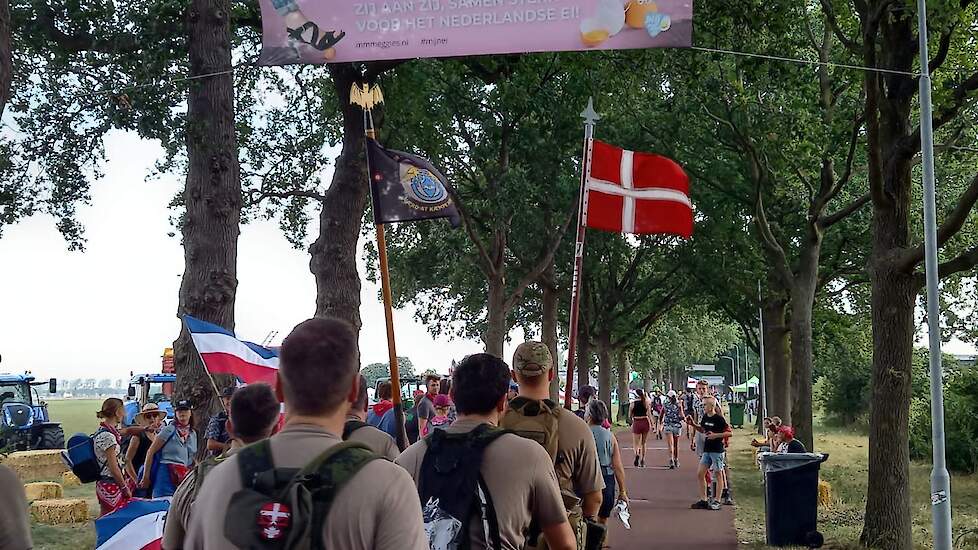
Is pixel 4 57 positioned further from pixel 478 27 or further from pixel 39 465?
pixel 39 465

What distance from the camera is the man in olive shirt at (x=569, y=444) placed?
539cm

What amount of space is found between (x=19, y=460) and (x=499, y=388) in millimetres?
18563

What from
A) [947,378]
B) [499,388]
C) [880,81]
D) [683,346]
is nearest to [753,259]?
[947,378]

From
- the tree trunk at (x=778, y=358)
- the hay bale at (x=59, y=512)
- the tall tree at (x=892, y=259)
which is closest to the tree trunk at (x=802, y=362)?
the tree trunk at (x=778, y=358)

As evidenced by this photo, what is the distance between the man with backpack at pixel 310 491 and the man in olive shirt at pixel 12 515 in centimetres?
125

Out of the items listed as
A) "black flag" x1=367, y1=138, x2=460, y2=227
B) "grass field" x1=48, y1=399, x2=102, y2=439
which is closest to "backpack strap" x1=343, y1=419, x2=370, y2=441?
"black flag" x1=367, y1=138, x2=460, y2=227

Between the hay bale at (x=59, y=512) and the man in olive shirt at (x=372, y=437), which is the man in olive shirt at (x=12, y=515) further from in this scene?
the hay bale at (x=59, y=512)

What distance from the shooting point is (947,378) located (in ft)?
92.1

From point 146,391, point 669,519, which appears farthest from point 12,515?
point 146,391

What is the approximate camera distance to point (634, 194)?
10.6 meters

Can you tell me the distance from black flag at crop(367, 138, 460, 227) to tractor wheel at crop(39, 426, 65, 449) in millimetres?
20744

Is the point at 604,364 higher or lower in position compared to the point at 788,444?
higher

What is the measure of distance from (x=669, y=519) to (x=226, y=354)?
7.73 metres

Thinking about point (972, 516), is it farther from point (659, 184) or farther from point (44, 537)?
point (44, 537)
